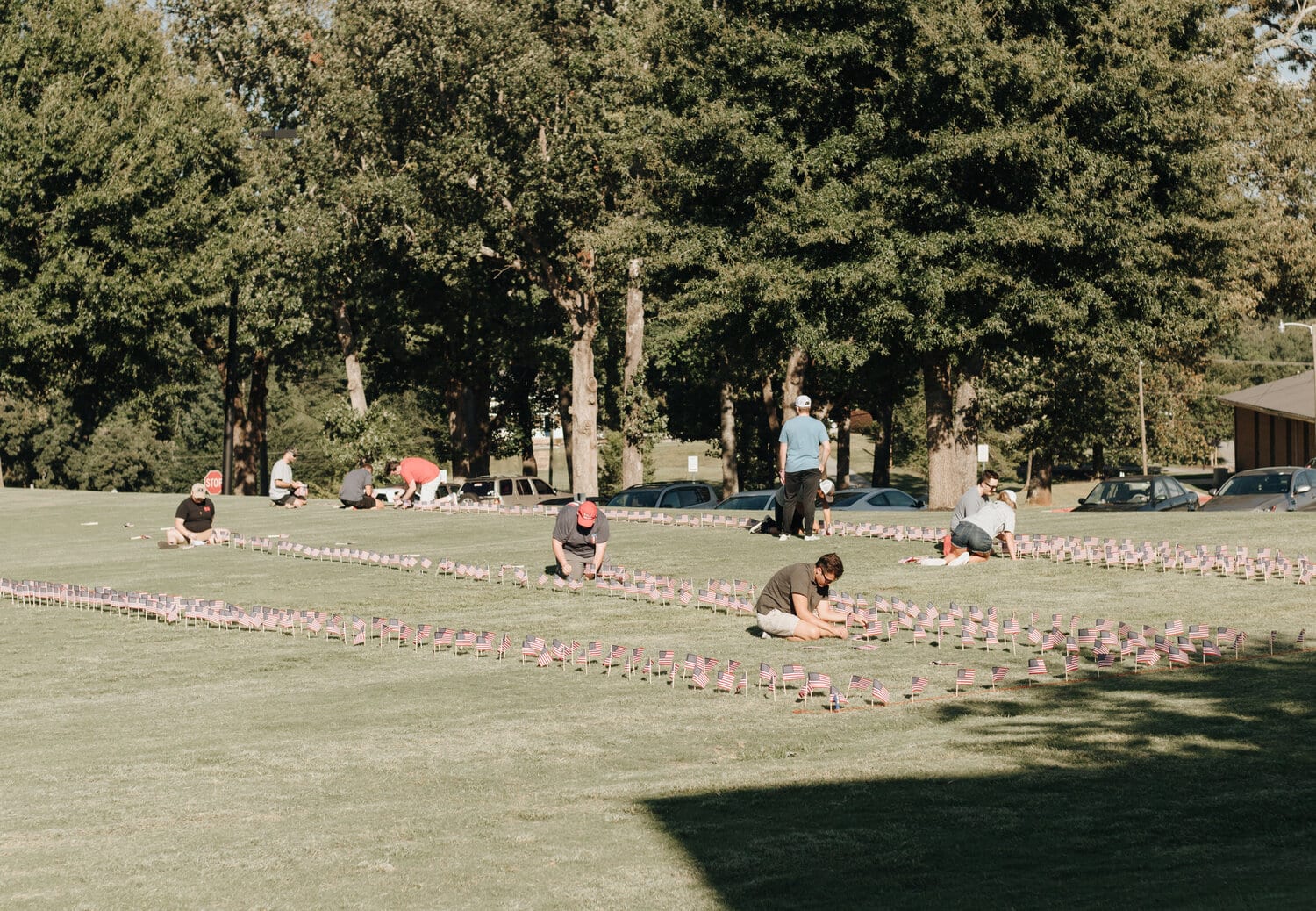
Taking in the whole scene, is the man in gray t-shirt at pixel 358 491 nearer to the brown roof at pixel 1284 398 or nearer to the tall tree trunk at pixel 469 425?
the tall tree trunk at pixel 469 425

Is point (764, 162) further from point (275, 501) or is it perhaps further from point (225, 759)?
point (225, 759)

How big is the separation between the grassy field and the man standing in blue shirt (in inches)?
118

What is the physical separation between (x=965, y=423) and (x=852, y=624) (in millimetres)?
21148

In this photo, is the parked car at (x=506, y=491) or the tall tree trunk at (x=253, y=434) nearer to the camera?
the parked car at (x=506, y=491)

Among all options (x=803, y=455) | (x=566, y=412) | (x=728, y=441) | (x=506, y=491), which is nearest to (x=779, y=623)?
(x=803, y=455)

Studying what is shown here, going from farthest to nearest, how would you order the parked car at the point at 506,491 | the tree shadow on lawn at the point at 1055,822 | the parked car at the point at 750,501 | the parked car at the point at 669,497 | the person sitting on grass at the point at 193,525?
1. the parked car at the point at 506,491
2. the parked car at the point at 669,497
3. the parked car at the point at 750,501
4. the person sitting on grass at the point at 193,525
5. the tree shadow on lawn at the point at 1055,822

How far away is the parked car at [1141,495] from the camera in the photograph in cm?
3362

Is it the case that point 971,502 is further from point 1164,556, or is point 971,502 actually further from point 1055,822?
point 1055,822

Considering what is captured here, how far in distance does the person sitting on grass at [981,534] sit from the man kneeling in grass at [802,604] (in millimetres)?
4634

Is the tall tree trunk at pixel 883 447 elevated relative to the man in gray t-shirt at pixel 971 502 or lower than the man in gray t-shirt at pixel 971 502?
elevated

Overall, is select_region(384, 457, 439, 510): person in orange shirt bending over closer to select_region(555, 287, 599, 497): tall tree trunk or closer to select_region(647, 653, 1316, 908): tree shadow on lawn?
select_region(555, 287, 599, 497): tall tree trunk

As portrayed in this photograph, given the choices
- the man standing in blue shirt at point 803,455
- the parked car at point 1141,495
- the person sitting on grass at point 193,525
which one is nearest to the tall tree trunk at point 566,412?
the parked car at point 1141,495

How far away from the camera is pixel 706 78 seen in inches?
1430

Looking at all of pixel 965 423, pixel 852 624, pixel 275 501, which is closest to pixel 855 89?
pixel 965 423
